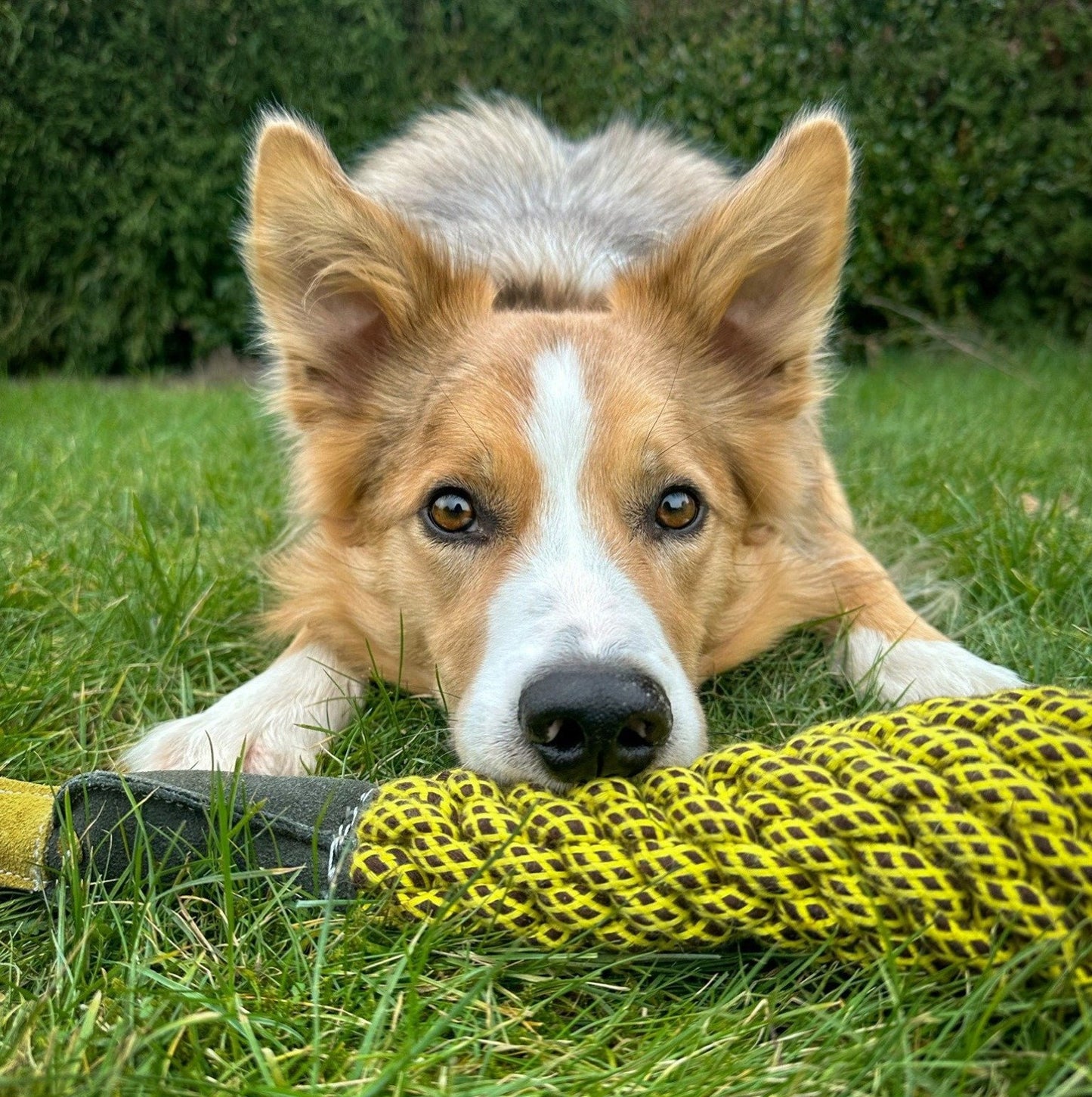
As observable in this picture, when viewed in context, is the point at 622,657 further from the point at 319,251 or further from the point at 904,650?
the point at 319,251

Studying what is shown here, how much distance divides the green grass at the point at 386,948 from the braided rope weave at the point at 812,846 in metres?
0.07

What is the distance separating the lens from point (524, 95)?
8547 millimetres

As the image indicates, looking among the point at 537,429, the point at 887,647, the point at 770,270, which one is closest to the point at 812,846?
the point at 537,429

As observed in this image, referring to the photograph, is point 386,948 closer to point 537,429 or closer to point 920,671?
point 537,429

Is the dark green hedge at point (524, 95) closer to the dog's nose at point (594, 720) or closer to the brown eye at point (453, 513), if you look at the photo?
the brown eye at point (453, 513)

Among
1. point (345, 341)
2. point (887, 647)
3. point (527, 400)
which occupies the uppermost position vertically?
point (527, 400)

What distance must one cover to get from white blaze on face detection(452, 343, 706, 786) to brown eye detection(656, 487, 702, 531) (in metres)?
0.25

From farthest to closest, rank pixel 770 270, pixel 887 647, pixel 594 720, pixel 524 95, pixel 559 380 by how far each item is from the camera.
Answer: pixel 524 95
pixel 770 270
pixel 887 647
pixel 559 380
pixel 594 720

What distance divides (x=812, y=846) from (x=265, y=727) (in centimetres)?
155

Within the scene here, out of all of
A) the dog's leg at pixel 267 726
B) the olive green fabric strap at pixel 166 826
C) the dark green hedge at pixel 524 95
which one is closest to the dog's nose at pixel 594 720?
the olive green fabric strap at pixel 166 826

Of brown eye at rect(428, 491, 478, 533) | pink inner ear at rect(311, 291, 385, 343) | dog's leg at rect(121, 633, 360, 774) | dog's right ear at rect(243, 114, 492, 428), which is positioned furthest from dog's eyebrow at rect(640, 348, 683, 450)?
dog's leg at rect(121, 633, 360, 774)

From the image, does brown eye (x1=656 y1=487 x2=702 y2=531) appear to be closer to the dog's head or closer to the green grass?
the dog's head

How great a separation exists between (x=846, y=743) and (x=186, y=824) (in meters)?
1.18

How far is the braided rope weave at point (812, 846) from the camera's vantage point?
1.47 metres
